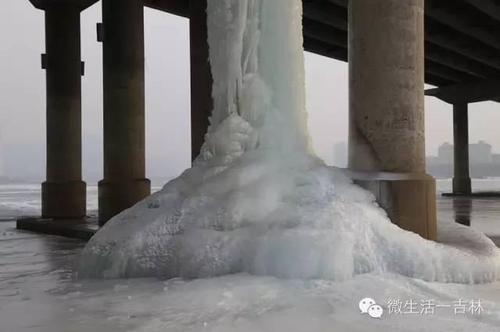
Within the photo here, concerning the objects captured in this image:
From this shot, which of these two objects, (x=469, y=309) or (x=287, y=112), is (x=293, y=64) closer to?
(x=287, y=112)

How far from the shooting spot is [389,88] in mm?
7180

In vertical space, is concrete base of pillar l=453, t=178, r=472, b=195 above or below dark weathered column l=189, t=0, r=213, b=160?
below

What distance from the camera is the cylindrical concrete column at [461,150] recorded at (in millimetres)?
40750

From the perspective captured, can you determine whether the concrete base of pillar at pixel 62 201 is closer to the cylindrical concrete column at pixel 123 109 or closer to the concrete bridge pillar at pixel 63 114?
the concrete bridge pillar at pixel 63 114

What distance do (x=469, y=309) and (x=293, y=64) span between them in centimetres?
390

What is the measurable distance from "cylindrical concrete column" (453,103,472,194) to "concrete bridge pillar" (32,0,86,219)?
3035cm

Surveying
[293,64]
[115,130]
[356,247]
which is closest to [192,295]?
[356,247]

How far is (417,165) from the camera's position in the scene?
7.29m

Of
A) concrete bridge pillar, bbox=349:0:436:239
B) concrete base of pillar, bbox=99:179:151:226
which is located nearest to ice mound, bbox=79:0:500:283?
concrete bridge pillar, bbox=349:0:436:239

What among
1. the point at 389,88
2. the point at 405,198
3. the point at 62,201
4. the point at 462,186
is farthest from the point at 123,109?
the point at 462,186

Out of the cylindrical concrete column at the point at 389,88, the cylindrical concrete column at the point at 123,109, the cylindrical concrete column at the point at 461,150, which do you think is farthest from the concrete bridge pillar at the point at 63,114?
the cylindrical concrete column at the point at 461,150

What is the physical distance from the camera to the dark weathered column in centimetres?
1405

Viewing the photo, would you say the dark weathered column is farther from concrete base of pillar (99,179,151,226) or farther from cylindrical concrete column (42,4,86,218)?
cylindrical concrete column (42,4,86,218)

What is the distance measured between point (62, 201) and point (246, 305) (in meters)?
13.8
